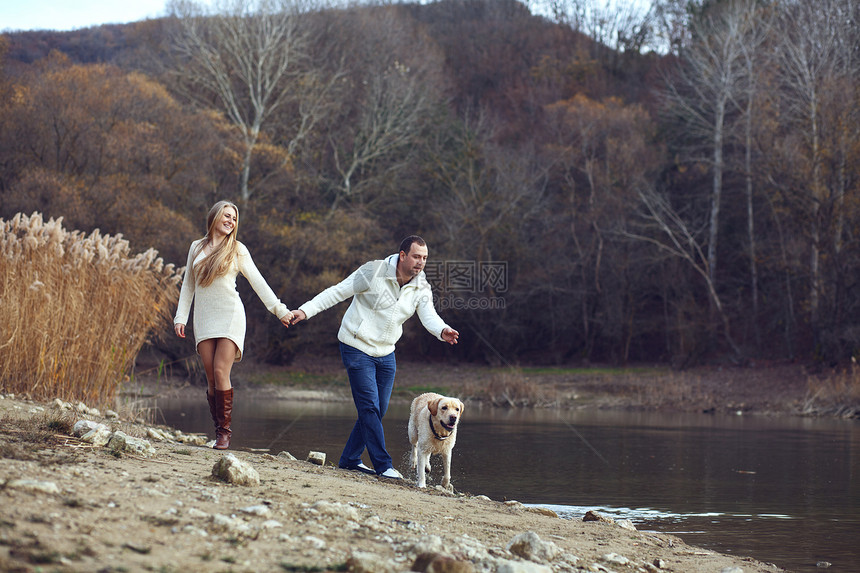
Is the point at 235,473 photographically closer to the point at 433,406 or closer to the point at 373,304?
the point at 373,304

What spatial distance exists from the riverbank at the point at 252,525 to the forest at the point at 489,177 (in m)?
21.6

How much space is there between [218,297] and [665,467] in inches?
273

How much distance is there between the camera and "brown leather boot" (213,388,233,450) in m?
7.72

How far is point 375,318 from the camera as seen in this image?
787 centimetres

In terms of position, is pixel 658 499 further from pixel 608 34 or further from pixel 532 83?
pixel 608 34

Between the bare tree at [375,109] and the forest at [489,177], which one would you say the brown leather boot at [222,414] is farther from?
the bare tree at [375,109]

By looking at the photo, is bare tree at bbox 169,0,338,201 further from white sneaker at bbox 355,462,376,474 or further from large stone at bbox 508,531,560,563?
large stone at bbox 508,531,560,563

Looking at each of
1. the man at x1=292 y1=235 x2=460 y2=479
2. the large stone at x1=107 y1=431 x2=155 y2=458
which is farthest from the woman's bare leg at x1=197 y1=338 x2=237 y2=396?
the large stone at x1=107 y1=431 x2=155 y2=458

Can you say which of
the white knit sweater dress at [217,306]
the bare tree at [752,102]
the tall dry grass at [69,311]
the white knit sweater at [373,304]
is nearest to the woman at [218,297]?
the white knit sweater dress at [217,306]

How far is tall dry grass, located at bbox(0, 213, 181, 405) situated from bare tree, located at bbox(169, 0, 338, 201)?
26.0m

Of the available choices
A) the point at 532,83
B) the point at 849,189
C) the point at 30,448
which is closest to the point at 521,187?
the point at 849,189

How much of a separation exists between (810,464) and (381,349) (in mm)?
7523

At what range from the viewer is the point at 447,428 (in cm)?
837

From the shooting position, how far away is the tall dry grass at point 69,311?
1006cm
